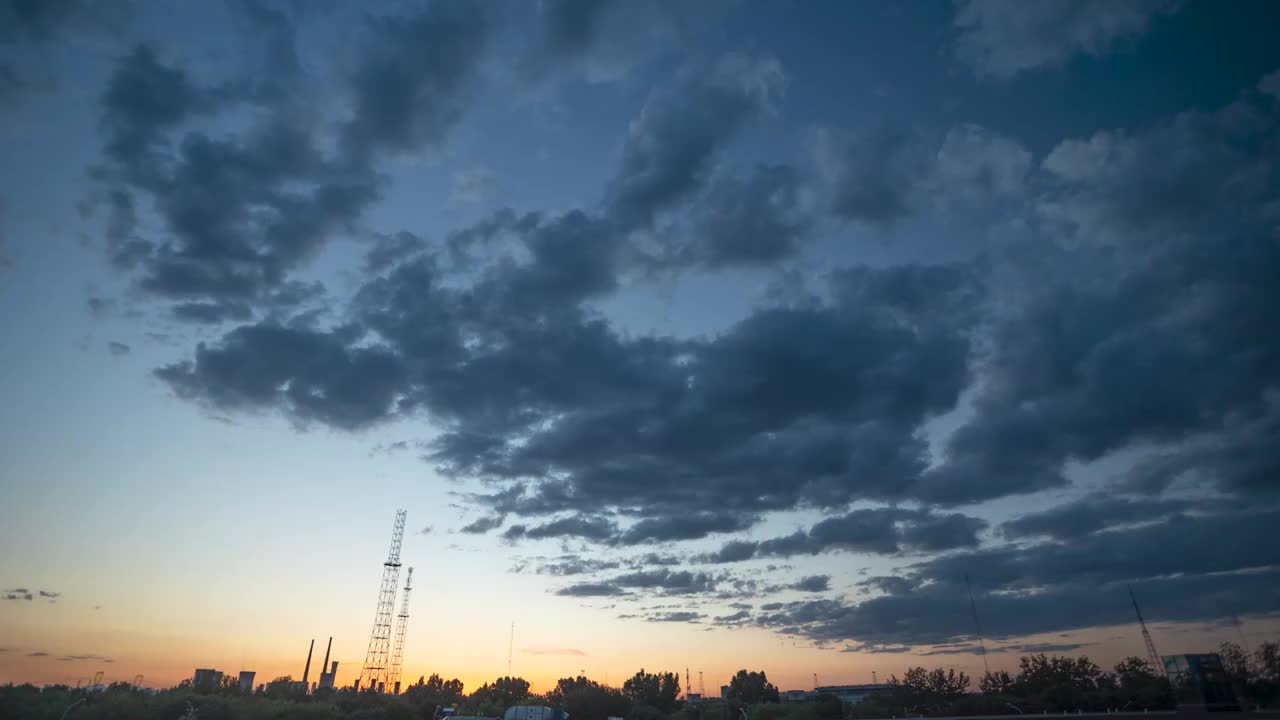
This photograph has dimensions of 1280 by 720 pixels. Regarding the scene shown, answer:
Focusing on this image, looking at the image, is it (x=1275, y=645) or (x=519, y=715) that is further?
(x=1275, y=645)

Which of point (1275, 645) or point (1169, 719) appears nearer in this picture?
point (1169, 719)

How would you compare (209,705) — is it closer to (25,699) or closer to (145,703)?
(145,703)

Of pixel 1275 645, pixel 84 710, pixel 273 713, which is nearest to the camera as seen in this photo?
pixel 84 710

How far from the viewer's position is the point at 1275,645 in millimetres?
184875

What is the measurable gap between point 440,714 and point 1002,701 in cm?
15899

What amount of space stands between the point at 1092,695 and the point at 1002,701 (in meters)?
27.3

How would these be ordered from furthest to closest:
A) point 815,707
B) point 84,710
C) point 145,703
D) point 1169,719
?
point 815,707, point 145,703, point 84,710, point 1169,719

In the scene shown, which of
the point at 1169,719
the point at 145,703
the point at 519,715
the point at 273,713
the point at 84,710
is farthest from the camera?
the point at 519,715

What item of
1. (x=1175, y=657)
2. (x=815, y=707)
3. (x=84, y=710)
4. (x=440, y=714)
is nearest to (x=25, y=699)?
(x=84, y=710)

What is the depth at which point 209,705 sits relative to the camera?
13238cm

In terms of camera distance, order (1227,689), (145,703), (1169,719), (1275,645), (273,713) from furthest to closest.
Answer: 1. (1275,645)
2. (273,713)
3. (145,703)
4. (1227,689)
5. (1169,719)

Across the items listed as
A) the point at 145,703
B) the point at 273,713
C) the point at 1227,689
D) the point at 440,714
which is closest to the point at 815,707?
the point at 440,714

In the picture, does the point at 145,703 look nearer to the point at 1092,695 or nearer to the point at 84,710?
the point at 84,710

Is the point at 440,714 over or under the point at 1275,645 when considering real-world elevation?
under
